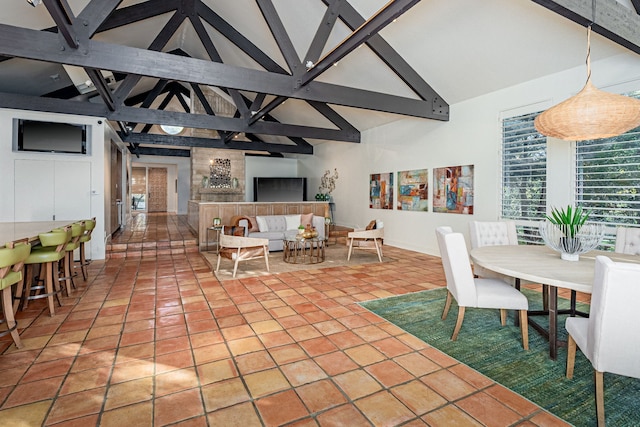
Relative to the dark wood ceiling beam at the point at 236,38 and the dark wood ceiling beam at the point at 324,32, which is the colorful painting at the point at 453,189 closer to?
the dark wood ceiling beam at the point at 324,32

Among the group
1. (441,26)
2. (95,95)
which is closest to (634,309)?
(441,26)

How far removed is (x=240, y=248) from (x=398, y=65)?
4.03 m

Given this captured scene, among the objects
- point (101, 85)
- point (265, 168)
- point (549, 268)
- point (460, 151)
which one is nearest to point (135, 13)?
point (101, 85)

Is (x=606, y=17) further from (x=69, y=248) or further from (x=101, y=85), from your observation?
(x=101, y=85)

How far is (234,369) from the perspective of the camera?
7.16 feet

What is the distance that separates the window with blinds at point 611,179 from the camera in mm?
3668

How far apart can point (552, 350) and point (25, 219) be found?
7.55 meters

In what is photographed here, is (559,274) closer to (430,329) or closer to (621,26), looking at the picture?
(430,329)

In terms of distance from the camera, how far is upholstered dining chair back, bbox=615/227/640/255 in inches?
117

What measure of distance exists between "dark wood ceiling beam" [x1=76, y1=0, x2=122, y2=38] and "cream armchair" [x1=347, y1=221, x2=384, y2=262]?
4.42 meters

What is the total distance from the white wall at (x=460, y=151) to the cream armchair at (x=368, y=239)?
1304mm

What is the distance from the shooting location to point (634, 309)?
61.3 inches

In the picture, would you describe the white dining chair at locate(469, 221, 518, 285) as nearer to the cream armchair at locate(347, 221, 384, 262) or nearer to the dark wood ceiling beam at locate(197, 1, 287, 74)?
the cream armchair at locate(347, 221, 384, 262)

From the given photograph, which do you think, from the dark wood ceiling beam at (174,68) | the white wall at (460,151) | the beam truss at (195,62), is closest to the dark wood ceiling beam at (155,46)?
the beam truss at (195,62)
